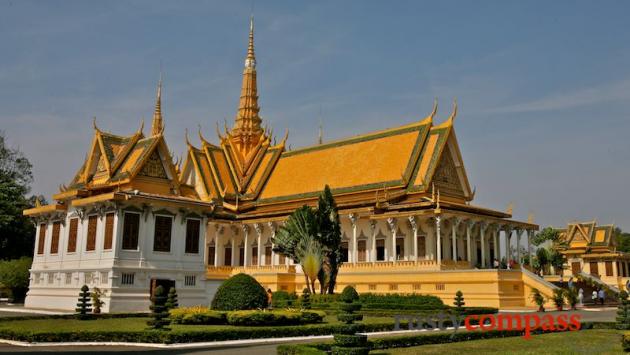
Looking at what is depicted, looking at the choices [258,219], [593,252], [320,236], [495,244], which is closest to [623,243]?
[593,252]

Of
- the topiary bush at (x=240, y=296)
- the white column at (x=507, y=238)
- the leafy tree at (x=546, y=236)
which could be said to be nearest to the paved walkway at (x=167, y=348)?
the topiary bush at (x=240, y=296)

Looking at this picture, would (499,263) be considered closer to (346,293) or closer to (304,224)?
(304,224)

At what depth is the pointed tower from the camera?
54.8 metres

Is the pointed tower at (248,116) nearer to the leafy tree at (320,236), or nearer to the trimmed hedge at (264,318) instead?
the leafy tree at (320,236)

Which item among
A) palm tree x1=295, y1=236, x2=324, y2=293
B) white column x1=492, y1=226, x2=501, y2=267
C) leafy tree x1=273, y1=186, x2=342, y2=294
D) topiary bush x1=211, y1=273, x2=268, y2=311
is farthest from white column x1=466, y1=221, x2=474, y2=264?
topiary bush x1=211, y1=273, x2=268, y2=311

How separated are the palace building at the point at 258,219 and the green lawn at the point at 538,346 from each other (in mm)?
14253

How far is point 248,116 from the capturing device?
56625 millimetres

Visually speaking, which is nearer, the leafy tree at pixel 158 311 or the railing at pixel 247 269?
the leafy tree at pixel 158 311

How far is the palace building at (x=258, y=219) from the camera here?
27703 mm

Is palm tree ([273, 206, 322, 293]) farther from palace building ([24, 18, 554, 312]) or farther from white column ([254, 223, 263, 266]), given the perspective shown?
white column ([254, 223, 263, 266])

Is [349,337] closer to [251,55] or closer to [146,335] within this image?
[146,335]

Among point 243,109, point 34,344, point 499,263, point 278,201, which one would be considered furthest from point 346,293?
point 243,109

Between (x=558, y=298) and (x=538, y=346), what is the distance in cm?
1559

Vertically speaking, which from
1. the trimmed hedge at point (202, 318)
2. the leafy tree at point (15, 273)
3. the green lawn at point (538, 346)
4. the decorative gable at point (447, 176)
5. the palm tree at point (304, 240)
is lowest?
the green lawn at point (538, 346)
